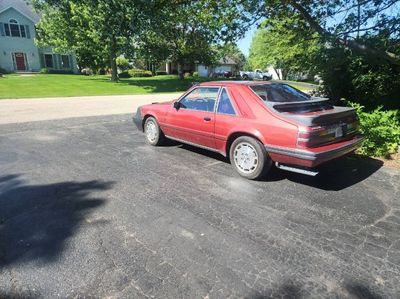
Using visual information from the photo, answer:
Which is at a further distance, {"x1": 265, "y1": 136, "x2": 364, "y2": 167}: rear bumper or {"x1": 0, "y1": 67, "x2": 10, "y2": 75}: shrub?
{"x1": 0, "y1": 67, "x2": 10, "y2": 75}: shrub

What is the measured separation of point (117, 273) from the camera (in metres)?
2.71

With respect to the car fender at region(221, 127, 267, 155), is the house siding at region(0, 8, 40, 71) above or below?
above

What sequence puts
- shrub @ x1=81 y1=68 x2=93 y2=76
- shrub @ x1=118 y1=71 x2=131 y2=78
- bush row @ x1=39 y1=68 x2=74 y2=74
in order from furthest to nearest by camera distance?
shrub @ x1=81 y1=68 x2=93 y2=76 → shrub @ x1=118 y1=71 x2=131 y2=78 → bush row @ x1=39 y1=68 x2=74 y2=74

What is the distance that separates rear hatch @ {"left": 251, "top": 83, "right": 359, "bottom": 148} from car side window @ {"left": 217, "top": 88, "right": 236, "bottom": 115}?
1.53ft

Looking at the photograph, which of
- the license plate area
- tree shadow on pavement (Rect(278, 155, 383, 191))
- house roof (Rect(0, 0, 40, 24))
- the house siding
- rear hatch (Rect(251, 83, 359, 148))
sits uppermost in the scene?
house roof (Rect(0, 0, 40, 24))

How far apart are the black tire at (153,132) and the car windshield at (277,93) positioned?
2554mm

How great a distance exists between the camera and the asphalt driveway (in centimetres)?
259

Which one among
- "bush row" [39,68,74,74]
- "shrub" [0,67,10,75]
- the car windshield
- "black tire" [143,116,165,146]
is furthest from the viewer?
"bush row" [39,68,74,74]

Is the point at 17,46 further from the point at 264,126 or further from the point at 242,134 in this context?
the point at 264,126

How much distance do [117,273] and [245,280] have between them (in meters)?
1.14

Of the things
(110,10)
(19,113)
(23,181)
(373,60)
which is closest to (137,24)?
(110,10)

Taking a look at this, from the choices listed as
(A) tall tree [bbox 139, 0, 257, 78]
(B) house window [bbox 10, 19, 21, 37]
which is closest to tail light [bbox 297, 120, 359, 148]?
(A) tall tree [bbox 139, 0, 257, 78]

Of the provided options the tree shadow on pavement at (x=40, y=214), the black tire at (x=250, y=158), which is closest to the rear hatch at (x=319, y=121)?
the black tire at (x=250, y=158)

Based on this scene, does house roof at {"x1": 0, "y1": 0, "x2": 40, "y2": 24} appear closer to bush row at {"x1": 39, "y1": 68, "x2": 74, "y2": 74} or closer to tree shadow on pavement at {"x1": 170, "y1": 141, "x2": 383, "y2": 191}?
bush row at {"x1": 39, "y1": 68, "x2": 74, "y2": 74}
